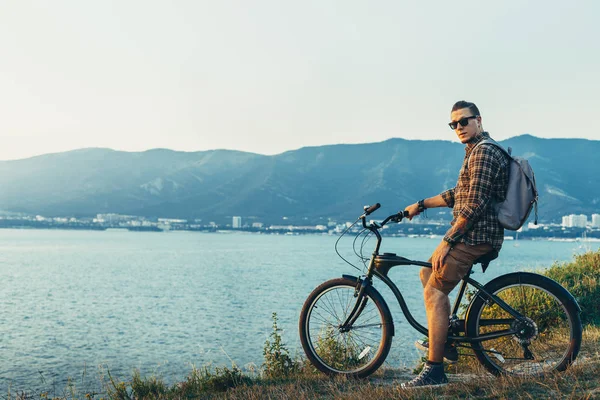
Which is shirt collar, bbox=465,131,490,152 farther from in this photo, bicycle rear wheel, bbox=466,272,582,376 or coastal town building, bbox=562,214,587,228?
coastal town building, bbox=562,214,587,228

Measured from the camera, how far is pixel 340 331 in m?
5.75

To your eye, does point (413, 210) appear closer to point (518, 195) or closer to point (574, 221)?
point (518, 195)

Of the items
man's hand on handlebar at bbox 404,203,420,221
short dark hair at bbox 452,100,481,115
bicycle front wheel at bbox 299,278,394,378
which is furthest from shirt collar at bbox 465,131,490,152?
bicycle front wheel at bbox 299,278,394,378

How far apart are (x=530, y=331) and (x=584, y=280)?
4.74 metres

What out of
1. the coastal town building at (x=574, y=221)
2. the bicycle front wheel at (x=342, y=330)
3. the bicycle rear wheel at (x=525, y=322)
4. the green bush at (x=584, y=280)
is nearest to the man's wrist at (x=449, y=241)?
the bicycle rear wheel at (x=525, y=322)

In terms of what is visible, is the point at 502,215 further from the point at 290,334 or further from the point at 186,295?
the point at 186,295

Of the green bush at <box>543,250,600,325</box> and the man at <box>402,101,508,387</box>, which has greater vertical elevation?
the man at <box>402,101,508,387</box>

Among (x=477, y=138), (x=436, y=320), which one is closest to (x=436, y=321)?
(x=436, y=320)

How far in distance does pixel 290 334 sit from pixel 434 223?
14894 centimetres

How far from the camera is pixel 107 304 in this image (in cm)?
3884

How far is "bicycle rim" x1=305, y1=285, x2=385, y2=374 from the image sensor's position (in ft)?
18.6

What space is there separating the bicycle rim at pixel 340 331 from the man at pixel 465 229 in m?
0.66

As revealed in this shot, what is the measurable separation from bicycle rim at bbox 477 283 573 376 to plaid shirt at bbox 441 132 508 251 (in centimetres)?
66

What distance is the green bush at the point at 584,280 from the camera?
8.59m
